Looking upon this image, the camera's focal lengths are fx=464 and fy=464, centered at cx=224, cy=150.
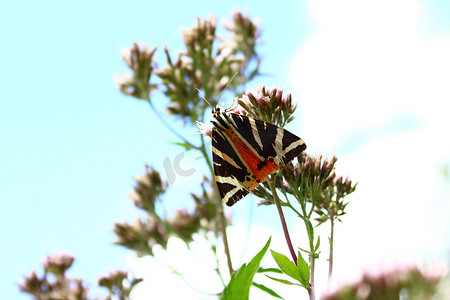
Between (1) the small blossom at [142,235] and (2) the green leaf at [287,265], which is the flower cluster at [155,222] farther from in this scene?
(2) the green leaf at [287,265]

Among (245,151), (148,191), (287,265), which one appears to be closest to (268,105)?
(245,151)

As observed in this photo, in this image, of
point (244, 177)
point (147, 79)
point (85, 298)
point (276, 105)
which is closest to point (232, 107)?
point (276, 105)

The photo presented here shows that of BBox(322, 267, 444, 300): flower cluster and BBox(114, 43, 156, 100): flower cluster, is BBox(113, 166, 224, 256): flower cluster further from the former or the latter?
BBox(322, 267, 444, 300): flower cluster

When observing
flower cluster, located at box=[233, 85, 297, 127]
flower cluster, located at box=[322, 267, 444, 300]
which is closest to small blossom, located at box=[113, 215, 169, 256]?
flower cluster, located at box=[233, 85, 297, 127]

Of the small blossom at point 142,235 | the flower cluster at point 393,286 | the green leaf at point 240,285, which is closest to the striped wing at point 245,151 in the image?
the green leaf at point 240,285

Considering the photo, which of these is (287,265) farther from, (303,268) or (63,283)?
(63,283)

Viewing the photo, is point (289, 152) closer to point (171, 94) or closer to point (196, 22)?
point (171, 94)
